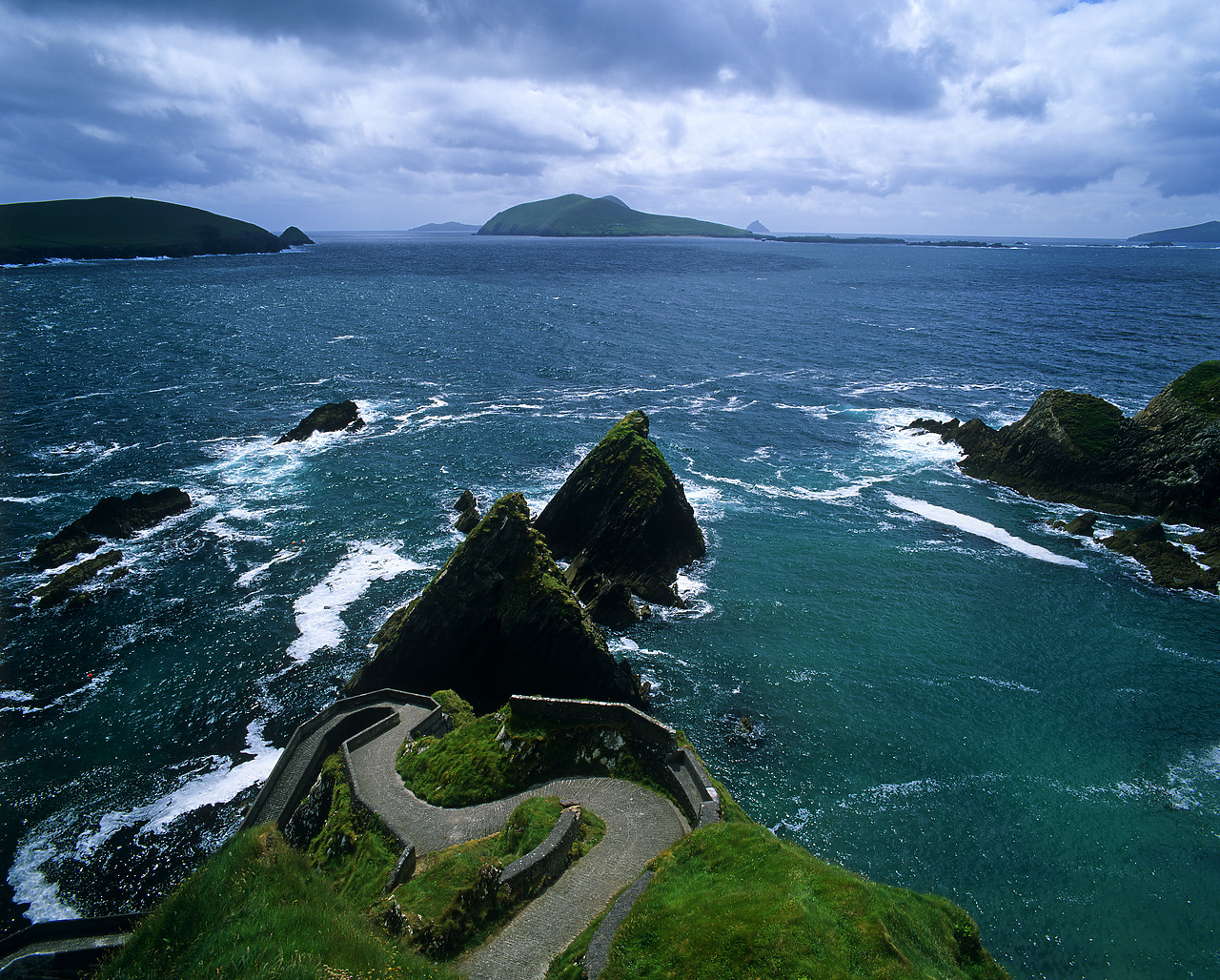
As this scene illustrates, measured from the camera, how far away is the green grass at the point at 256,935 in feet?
40.4

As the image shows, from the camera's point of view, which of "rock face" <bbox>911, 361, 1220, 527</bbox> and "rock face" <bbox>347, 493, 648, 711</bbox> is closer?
"rock face" <bbox>347, 493, 648, 711</bbox>

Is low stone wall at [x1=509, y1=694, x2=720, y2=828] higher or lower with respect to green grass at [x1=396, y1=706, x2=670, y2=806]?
higher

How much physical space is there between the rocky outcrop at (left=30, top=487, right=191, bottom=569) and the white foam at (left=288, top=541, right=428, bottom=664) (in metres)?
15.9

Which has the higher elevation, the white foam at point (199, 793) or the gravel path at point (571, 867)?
the gravel path at point (571, 867)

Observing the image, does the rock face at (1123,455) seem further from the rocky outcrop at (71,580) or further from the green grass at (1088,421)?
the rocky outcrop at (71,580)

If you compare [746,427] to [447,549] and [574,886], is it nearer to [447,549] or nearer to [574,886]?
[447,549]

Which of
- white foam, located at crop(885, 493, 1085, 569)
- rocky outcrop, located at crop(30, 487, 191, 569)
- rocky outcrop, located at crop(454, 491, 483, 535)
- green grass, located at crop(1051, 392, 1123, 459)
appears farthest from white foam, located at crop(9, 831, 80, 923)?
green grass, located at crop(1051, 392, 1123, 459)

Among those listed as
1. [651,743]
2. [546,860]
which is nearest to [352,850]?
[546,860]

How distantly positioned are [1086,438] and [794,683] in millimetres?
39130

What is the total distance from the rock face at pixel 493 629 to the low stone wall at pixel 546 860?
37.0 ft

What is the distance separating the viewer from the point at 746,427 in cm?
7019

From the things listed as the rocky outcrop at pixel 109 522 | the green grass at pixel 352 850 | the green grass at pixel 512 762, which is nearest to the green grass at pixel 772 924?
the green grass at pixel 512 762

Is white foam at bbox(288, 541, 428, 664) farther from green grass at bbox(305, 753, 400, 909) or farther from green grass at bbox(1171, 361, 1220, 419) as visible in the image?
green grass at bbox(1171, 361, 1220, 419)

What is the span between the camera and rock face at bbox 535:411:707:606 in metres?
43.3
